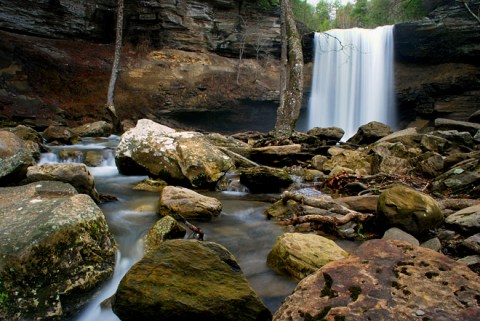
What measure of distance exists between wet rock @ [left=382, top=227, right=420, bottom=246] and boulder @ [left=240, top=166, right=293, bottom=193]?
2.78 meters

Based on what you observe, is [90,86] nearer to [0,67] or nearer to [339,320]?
[0,67]

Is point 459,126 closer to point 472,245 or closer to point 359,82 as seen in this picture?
point 472,245

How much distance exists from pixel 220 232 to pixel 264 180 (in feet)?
7.21

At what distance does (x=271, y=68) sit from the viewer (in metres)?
23.0

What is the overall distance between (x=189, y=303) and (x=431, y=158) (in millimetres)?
6013

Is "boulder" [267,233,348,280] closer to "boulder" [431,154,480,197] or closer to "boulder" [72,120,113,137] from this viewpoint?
"boulder" [431,154,480,197]

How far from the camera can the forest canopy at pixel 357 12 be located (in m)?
24.3

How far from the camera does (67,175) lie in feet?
14.8

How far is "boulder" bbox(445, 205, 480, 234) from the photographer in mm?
3330

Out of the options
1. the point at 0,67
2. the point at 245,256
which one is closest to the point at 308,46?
the point at 0,67

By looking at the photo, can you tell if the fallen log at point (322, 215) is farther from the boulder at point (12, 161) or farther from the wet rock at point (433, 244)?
the boulder at point (12, 161)

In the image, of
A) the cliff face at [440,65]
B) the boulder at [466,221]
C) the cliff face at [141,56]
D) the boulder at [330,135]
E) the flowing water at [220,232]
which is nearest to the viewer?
Answer: the flowing water at [220,232]

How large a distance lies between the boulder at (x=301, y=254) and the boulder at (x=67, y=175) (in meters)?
2.80

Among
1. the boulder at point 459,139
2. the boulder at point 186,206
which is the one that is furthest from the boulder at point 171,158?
the boulder at point 459,139
